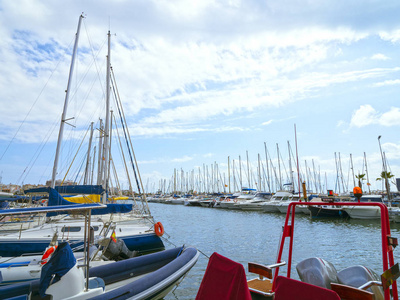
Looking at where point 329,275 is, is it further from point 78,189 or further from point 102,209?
point 78,189

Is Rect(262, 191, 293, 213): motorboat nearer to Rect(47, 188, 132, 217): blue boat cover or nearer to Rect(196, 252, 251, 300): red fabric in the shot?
Rect(47, 188, 132, 217): blue boat cover

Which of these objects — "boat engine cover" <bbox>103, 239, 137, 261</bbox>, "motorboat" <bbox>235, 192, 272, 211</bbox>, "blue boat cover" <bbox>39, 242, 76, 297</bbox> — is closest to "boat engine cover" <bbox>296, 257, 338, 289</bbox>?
"blue boat cover" <bbox>39, 242, 76, 297</bbox>

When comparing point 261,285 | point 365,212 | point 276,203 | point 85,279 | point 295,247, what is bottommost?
point 295,247

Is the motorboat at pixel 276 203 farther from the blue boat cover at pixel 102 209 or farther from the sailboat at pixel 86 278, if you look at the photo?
the sailboat at pixel 86 278

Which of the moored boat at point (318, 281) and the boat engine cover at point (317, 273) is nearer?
the moored boat at point (318, 281)

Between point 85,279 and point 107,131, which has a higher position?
point 107,131

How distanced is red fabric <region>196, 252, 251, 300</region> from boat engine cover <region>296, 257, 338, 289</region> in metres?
1.74

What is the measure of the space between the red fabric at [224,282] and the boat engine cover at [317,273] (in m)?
1.74

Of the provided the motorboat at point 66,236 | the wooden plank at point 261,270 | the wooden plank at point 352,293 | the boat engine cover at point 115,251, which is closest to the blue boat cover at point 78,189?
the motorboat at point 66,236

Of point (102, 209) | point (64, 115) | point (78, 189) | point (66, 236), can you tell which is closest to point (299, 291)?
point (102, 209)

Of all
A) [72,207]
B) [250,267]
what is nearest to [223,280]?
[250,267]

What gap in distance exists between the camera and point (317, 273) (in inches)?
175

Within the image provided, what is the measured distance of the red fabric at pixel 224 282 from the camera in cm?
334

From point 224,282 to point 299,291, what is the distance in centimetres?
101
